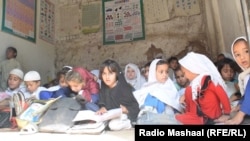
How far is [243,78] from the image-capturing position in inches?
62.0

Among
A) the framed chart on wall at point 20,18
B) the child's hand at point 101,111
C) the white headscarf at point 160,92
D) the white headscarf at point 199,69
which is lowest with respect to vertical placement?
the child's hand at point 101,111

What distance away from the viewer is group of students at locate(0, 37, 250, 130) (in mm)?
1513

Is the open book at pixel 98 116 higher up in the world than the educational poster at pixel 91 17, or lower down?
lower down

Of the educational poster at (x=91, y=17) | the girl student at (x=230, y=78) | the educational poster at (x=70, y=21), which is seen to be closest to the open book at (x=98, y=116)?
the girl student at (x=230, y=78)

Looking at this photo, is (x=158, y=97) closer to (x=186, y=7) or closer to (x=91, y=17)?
(x=186, y=7)

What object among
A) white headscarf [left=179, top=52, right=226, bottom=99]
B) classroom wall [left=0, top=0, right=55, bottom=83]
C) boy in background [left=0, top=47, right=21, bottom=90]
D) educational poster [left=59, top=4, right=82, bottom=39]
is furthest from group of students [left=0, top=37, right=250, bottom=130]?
educational poster [left=59, top=4, right=82, bottom=39]

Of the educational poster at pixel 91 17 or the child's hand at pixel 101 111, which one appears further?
the educational poster at pixel 91 17

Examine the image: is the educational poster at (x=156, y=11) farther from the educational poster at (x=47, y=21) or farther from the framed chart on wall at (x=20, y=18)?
the framed chart on wall at (x=20, y=18)

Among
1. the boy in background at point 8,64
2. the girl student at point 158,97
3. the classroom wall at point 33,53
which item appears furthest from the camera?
the classroom wall at point 33,53

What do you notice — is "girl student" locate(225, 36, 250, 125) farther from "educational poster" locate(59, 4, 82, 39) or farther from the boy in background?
"educational poster" locate(59, 4, 82, 39)

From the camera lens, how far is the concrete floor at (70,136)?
1.55 m

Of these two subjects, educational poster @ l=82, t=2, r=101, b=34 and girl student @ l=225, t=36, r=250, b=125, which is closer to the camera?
girl student @ l=225, t=36, r=250, b=125

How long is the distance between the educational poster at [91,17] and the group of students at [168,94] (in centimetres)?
260

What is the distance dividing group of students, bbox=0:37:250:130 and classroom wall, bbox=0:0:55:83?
1.91 m
